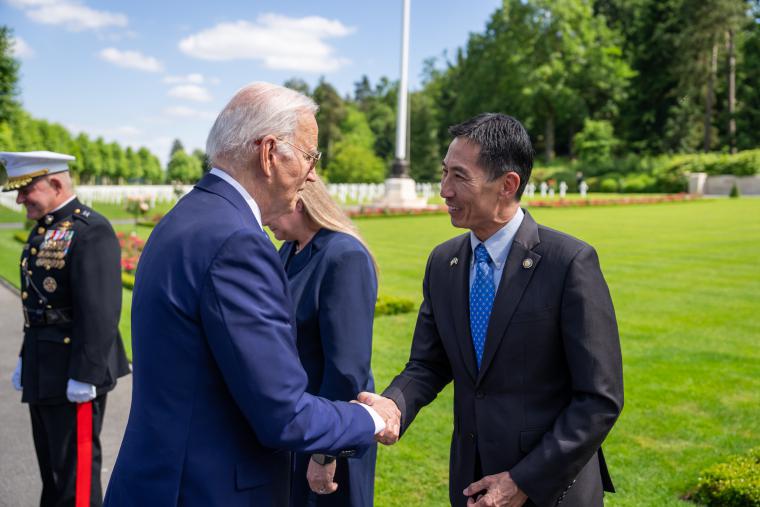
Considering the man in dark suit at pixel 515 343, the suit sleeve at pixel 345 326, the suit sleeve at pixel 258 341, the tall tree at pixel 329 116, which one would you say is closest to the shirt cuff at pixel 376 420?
the man in dark suit at pixel 515 343

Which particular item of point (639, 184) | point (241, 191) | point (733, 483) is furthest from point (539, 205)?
point (241, 191)

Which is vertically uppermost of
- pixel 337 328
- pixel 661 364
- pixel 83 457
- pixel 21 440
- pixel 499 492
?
pixel 337 328

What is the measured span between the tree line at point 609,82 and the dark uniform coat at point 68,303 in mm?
53376

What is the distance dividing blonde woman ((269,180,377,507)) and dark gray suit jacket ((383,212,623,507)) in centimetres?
35

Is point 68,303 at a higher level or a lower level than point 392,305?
higher

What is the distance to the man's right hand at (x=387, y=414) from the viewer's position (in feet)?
7.45

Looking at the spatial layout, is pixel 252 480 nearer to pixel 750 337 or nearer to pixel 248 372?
pixel 248 372

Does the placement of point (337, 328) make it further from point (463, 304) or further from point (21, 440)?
point (21, 440)

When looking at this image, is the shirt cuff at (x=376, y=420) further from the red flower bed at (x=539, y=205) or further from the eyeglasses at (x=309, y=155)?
the red flower bed at (x=539, y=205)

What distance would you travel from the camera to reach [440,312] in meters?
2.53

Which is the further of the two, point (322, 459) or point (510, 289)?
point (322, 459)

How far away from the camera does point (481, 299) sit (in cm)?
241

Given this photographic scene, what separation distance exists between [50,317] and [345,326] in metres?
2.10

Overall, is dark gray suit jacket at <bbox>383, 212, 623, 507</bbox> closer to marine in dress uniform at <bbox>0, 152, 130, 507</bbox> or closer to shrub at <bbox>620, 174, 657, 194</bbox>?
marine in dress uniform at <bbox>0, 152, 130, 507</bbox>
